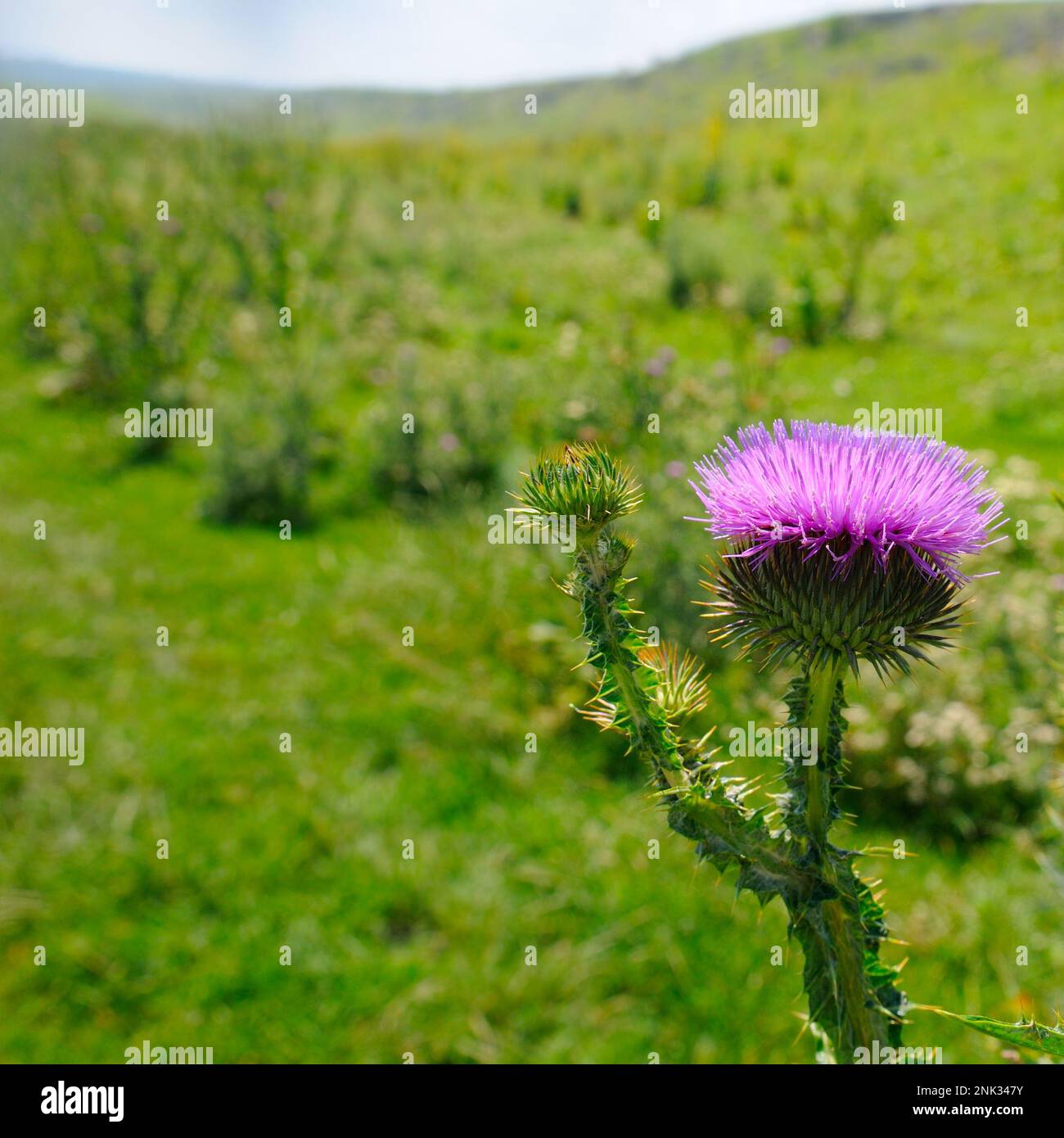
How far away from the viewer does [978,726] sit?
3.84 meters

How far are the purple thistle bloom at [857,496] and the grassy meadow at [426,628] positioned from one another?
0.46 m

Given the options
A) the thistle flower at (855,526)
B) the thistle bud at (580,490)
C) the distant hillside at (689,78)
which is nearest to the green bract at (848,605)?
the thistle flower at (855,526)

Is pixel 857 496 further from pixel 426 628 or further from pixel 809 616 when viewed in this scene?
pixel 426 628

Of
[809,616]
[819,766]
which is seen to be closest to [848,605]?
[809,616]

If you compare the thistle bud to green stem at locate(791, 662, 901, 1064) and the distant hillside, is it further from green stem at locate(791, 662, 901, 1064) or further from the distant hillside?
the distant hillside

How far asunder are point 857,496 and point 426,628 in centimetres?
428

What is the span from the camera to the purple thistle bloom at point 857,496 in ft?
3.59

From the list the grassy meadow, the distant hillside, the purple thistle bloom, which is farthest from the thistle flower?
the distant hillside

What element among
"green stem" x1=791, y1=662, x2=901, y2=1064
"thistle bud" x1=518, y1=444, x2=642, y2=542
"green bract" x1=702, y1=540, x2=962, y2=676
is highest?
"thistle bud" x1=518, y1=444, x2=642, y2=542

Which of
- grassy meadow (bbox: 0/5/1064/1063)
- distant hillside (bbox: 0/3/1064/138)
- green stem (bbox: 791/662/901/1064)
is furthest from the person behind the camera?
distant hillside (bbox: 0/3/1064/138)


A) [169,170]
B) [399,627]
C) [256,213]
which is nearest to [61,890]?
[399,627]

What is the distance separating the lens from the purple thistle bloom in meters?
1.09

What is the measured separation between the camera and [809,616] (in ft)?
3.70

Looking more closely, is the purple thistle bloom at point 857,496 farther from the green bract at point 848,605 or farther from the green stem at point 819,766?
the green stem at point 819,766
